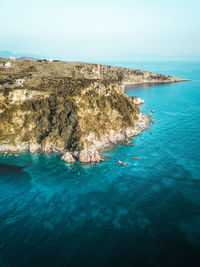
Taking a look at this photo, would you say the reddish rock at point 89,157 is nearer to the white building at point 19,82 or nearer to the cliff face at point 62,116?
the cliff face at point 62,116

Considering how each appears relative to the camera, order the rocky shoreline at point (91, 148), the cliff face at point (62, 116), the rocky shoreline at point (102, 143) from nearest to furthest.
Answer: the rocky shoreline at point (102, 143) < the rocky shoreline at point (91, 148) < the cliff face at point (62, 116)

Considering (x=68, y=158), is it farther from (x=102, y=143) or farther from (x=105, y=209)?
(x=105, y=209)

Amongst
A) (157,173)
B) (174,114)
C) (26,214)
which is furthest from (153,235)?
(174,114)

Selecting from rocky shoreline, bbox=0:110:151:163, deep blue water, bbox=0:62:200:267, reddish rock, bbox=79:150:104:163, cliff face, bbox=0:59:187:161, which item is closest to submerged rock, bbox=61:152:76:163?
rocky shoreline, bbox=0:110:151:163

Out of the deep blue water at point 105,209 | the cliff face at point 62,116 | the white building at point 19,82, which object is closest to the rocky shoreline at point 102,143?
the cliff face at point 62,116

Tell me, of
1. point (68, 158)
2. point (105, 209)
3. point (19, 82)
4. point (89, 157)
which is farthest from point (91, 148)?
point (19, 82)
